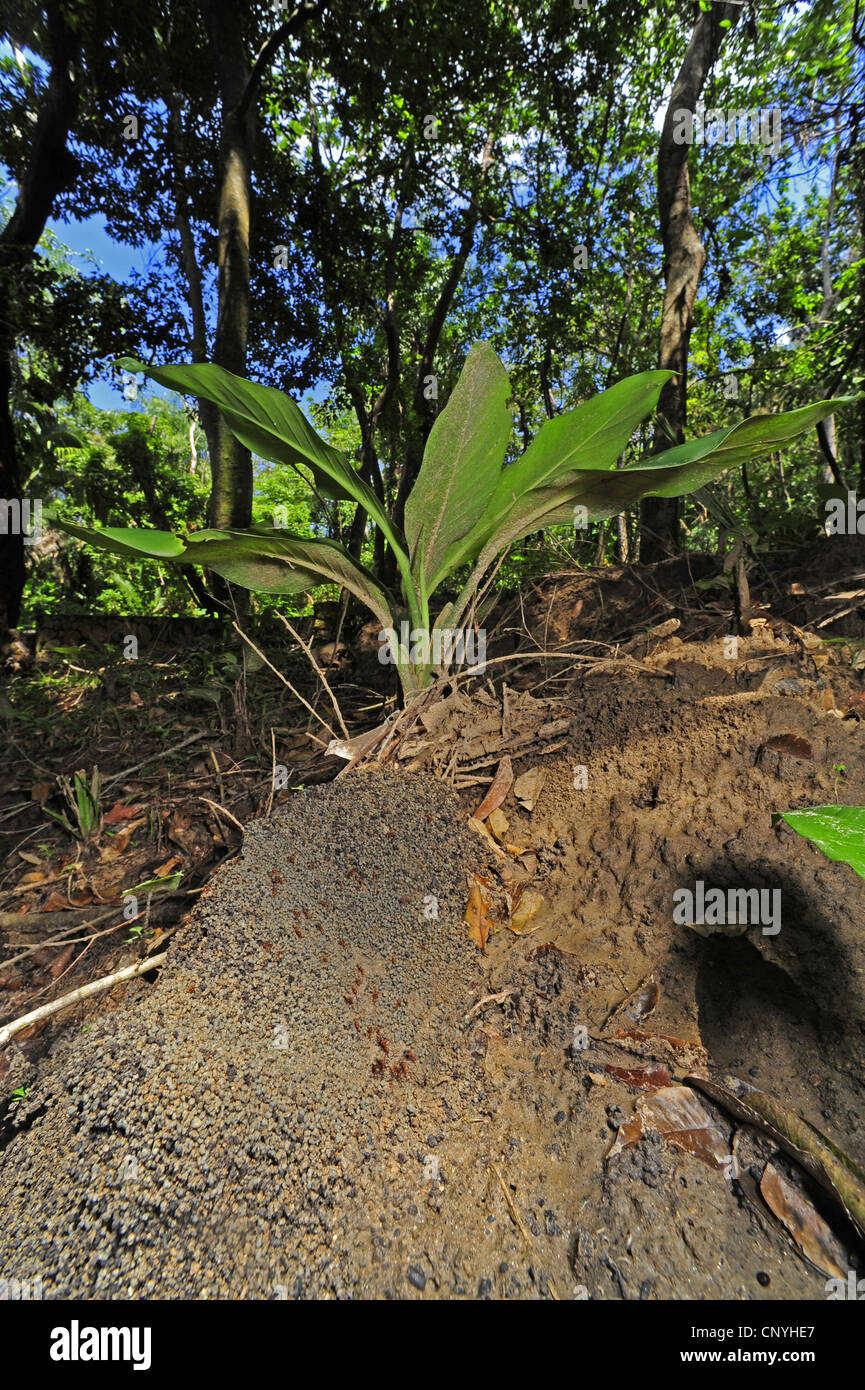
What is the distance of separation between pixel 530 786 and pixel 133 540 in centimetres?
92

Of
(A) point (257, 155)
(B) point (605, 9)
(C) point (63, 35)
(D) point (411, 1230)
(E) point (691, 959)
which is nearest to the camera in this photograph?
(D) point (411, 1230)

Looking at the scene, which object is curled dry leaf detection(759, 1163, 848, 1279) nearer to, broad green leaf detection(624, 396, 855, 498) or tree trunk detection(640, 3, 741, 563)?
broad green leaf detection(624, 396, 855, 498)

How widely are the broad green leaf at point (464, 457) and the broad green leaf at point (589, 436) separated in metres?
0.11

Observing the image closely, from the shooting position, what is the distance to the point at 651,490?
4.11 ft

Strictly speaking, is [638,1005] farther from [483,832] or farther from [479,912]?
[483,832]

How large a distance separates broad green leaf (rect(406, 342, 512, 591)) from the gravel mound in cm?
79

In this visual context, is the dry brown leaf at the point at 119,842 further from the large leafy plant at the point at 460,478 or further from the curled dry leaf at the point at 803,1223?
the curled dry leaf at the point at 803,1223

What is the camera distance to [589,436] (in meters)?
1.25

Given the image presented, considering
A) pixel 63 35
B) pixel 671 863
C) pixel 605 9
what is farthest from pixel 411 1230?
pixel 605 9

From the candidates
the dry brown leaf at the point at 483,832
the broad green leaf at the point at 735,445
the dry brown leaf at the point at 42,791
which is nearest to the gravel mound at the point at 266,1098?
the dry brown leaf at the point at 483,832

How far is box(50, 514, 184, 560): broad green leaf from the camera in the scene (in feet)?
3.12

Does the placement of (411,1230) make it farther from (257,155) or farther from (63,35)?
(257,155)

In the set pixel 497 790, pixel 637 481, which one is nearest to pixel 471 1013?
pixel 497 790

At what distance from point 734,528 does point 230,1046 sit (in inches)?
A: 82.4
